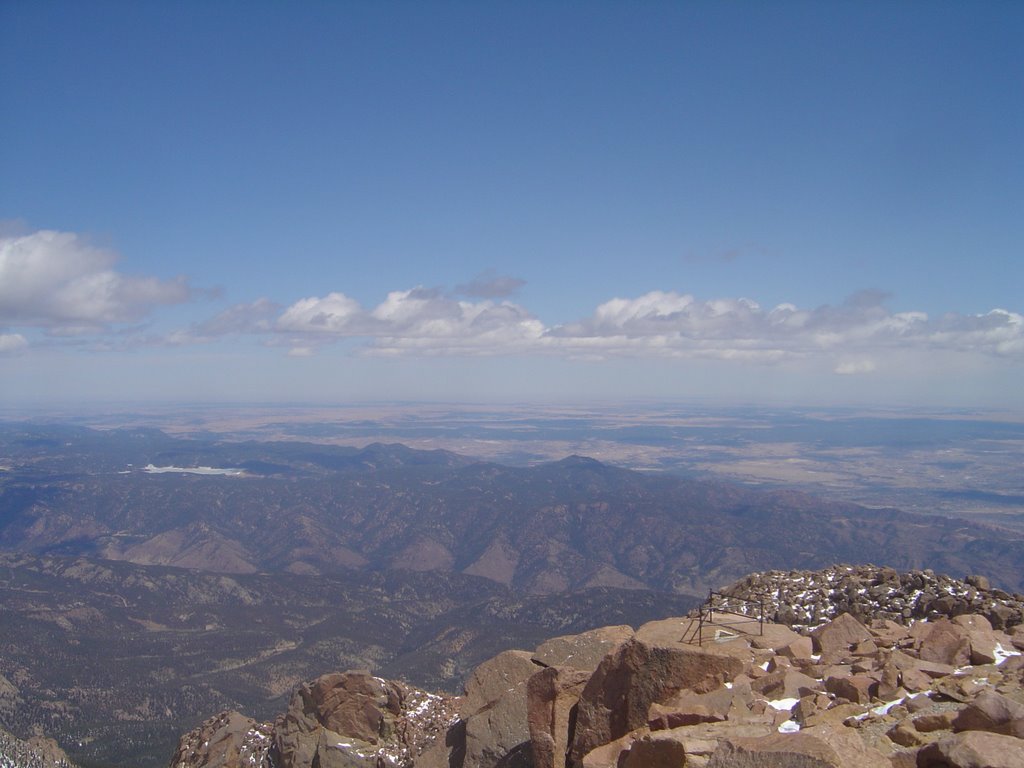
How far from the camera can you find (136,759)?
11500cm

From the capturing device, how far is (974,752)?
1219cm

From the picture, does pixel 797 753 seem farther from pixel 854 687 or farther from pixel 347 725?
pixel 347 725

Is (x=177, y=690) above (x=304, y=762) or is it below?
below

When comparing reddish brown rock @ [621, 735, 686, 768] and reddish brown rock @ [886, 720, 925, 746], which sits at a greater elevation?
reddish brown rock @ [886, 720, 925, 746]

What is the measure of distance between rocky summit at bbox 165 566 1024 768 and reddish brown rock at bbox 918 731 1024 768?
0.10 ft

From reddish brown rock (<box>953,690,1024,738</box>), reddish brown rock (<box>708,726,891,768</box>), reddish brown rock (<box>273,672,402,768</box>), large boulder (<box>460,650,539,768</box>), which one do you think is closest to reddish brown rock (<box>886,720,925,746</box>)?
reddish brown rock (<box>953,690,1024,738</box>)

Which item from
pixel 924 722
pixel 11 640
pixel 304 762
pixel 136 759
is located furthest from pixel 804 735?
pixel 11 640

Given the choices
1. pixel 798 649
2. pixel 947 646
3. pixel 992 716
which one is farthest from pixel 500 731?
pixel 992 716

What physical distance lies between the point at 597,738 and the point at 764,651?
24.7ft

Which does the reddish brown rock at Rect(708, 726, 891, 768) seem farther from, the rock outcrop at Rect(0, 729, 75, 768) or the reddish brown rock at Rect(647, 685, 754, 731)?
the rock outcrop at Rect(0, 729, 75, 768)

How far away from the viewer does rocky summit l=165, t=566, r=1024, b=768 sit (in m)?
13.7

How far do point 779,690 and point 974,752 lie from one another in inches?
304

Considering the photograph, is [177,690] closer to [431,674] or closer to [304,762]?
[431,674]

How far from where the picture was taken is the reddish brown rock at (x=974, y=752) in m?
11.9
